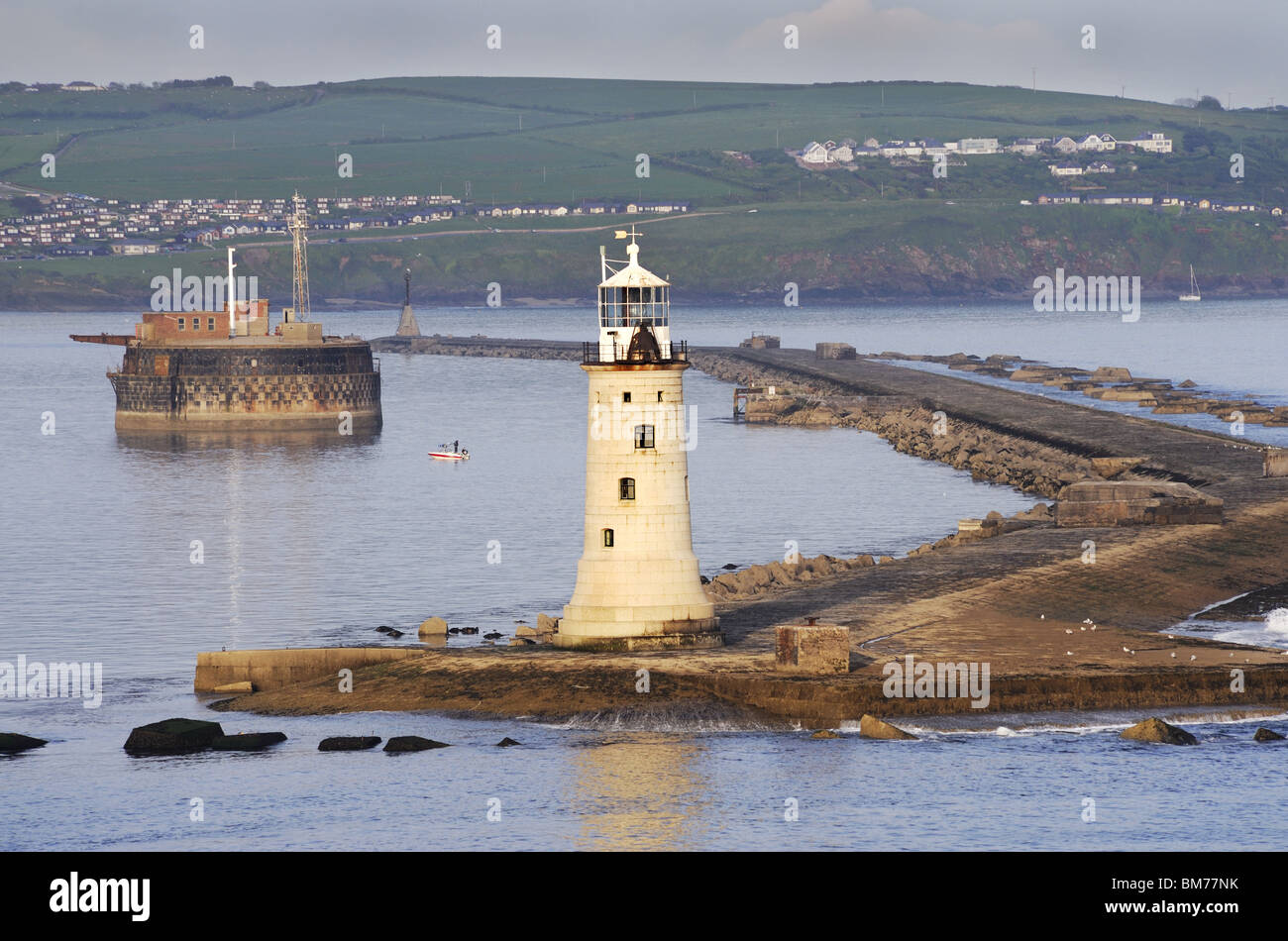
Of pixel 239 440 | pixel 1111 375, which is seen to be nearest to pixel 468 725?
pixel 239 440

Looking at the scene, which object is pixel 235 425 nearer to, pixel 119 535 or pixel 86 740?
pixel 119 535

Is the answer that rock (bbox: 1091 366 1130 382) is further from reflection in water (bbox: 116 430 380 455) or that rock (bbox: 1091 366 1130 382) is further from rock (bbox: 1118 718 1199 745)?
rock (bbox: 1118 718 1199 745)

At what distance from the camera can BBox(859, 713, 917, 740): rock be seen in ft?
150

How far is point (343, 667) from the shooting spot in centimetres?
5209

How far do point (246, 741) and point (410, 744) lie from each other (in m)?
3.85

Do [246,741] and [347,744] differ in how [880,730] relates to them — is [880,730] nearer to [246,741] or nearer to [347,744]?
[347,744]

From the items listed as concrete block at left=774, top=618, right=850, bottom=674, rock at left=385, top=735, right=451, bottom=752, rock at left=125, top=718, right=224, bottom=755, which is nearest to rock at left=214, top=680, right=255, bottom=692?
rock at left=125, top=718, right=224, bottom=755

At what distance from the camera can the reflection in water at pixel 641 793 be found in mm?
40344

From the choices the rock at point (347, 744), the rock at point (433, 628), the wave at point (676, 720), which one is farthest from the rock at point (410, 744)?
the rock at point (433, 628)

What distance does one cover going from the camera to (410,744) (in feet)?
150

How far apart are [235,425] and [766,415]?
37.0 m

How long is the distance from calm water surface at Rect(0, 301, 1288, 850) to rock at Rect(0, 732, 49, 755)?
0.67 meters

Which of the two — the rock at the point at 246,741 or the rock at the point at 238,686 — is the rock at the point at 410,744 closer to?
the rock at the point at 246,741
